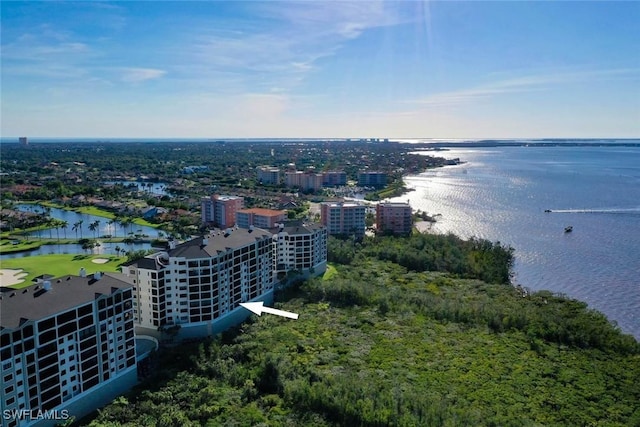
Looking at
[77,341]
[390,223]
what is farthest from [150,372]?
[390,223]

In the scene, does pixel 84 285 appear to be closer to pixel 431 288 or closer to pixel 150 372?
pixel 150 372

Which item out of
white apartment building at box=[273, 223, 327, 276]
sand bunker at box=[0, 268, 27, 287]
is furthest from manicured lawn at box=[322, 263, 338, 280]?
sand bunker at box=[0, 268, 27, 287]

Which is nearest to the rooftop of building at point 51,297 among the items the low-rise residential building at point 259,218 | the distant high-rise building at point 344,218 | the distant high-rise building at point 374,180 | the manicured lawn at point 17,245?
the low-rise residential building at point 259,218

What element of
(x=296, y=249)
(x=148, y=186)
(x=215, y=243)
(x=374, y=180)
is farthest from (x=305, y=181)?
(x=215, y=243)

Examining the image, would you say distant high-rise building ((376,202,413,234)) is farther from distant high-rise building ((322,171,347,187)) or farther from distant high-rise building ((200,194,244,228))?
distant high-rise building ((322,171,347,187))

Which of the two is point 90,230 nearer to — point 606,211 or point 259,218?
point 259,218

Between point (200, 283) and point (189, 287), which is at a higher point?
point (200, 283)

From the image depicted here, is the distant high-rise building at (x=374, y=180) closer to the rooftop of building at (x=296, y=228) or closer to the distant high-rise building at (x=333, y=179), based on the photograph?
the distant high-rise building at (x=333, y=179)
